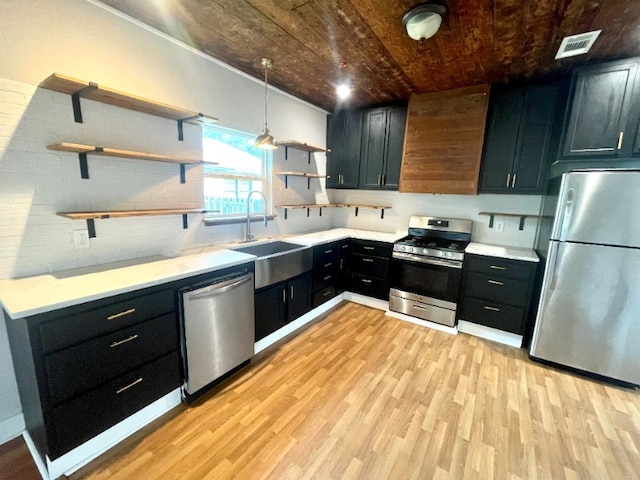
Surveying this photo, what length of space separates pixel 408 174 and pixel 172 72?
2618 mm

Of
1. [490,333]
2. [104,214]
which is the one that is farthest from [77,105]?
[490,333]

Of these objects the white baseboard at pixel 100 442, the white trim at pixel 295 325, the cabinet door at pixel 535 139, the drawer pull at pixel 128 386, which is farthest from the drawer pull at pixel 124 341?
the cabinet door at pixel 535 139

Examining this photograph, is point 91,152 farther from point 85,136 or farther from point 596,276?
point 596,276

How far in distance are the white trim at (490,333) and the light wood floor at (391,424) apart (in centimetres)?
17

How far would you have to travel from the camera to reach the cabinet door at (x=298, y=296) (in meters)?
2.73

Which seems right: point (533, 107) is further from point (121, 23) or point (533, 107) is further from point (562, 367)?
point (121, 23)

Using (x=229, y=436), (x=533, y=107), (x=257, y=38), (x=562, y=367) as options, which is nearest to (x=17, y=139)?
(x=257, y=38)

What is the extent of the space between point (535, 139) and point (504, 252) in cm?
117

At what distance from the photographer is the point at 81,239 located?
1.76 metres

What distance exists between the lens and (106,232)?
1.87 meters

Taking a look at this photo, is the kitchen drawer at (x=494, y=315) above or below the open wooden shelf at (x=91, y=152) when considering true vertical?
below

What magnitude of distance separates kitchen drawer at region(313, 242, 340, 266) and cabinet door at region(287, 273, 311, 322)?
22 centimetres

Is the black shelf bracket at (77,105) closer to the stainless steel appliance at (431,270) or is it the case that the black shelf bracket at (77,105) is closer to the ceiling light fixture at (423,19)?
the ceiling light fixture at (423,19)

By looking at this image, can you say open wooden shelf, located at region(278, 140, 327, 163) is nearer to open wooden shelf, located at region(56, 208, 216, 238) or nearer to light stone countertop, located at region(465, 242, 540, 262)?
open wooden shelf, located at region(56, 208, 216, 238)
